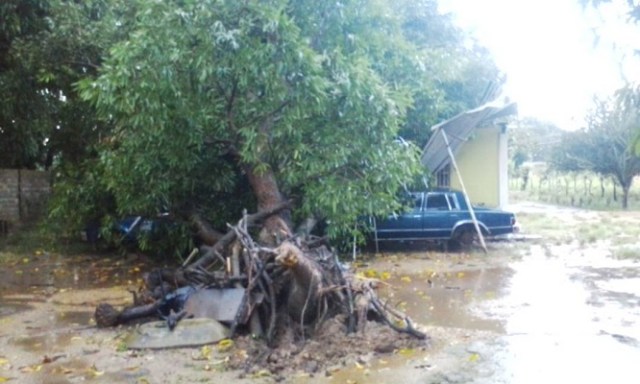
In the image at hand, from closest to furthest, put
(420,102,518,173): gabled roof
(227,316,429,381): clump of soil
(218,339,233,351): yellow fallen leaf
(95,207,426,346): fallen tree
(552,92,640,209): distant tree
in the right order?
(227,316,429,381): clump of soil < (218,339,233,351): yellow fallen leaf < (95,207,426,346): fallen tree < (420,102,518,173): gabled roof < (552,92,640,209): distant tree

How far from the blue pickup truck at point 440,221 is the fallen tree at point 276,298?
7213 millimetres

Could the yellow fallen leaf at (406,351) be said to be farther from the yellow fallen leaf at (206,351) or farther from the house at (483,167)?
the house at (483,167)

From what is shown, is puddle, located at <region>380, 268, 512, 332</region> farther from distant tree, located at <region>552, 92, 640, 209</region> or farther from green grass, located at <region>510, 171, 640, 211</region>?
green grass, located at <region>510, 171, 640, 211</region>

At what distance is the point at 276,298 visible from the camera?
8484 mm

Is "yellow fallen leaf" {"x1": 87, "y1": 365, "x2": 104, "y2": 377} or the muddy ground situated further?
"yellow fallen leaf" {"x1": 87, "y1": 365, "x2": 104, "y2": 377}

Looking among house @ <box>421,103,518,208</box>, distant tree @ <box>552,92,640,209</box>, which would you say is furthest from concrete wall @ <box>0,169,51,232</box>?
distant tree @ <box>552,92,640,209</box>

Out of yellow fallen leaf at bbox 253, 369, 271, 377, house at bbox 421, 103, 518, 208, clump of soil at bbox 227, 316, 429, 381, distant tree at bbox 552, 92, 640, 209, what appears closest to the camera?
yellow fallen leaf at bbox 253, 369, 271, 377

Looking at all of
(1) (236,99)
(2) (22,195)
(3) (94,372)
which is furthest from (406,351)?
(2) (22,195)

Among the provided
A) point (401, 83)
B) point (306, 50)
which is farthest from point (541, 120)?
point (306, 50)

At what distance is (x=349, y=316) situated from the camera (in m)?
8.27

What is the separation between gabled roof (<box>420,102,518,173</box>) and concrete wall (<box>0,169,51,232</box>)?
34.7 feet

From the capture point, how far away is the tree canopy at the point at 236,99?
9750 mm

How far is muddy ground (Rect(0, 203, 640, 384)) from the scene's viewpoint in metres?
7.19

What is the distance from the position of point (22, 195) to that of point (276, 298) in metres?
13.6
